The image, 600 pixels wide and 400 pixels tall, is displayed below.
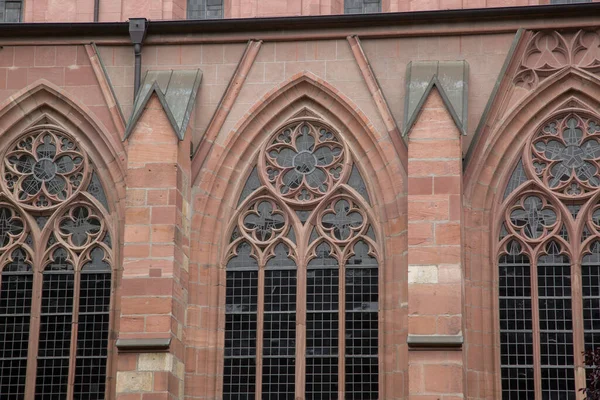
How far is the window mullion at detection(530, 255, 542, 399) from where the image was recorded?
27.6 metres

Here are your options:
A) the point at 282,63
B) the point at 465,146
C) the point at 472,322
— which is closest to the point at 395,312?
the point at 472,322

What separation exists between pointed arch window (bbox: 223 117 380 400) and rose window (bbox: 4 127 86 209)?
10.9 ft

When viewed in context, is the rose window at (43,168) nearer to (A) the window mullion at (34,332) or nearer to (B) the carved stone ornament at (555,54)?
(A) the window mullion at (34,332)

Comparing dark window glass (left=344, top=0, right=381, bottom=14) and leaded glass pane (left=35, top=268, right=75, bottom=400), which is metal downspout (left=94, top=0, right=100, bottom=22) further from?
dark window glass (left=344, top=0, right=381, bottom=14)

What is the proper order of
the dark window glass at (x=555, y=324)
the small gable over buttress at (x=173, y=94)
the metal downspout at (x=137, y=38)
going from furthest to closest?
1. the metal downspout at (x=137, y=38)
2. the small gable over buttress at (x=173, y=94)
3. the dark window glass at (x=555, y=324)

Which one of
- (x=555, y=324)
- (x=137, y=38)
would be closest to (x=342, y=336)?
(x=555, y=324)

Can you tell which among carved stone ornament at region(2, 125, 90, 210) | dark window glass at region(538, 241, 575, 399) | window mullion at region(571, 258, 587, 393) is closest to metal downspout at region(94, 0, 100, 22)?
carved stone ornament at region(2, 125, 90, 210)

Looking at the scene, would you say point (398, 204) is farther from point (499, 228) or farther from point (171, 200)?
point (171, 200)

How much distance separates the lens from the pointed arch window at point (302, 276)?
28141mm

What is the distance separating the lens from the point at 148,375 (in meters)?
26.9

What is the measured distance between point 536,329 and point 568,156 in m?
3.34

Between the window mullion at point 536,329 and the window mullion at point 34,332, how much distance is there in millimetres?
9094

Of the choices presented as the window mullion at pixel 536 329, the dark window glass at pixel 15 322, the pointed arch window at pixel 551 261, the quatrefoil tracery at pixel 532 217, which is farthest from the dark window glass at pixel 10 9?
the window mullion at pixel 536 329

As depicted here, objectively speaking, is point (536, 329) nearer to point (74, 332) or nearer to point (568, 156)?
point (568, 156)
